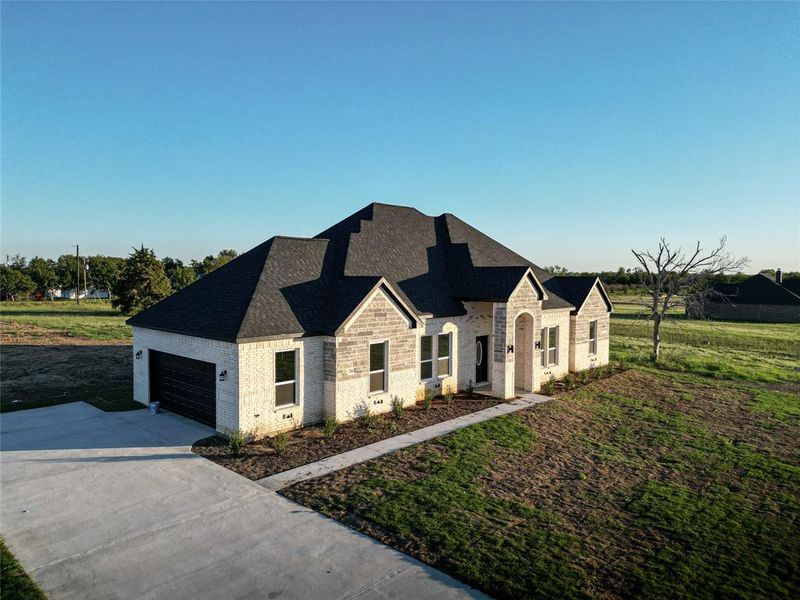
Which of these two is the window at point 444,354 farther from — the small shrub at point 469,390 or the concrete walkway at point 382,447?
the concrete walkway at point 382,447

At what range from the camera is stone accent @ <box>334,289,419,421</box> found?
1552 cm

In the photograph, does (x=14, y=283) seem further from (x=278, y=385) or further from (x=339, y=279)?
(x=278, y=385)

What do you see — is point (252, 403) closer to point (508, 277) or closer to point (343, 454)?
point (343, 454)

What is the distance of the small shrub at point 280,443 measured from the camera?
42.6 feet

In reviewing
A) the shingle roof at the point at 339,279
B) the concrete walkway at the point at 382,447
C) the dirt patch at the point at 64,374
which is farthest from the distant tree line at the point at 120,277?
the concrete walkway at the point at 382,447

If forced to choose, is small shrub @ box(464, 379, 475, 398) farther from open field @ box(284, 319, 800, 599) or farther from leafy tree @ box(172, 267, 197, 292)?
leafy tree @ box(172, 267, 197, 292)

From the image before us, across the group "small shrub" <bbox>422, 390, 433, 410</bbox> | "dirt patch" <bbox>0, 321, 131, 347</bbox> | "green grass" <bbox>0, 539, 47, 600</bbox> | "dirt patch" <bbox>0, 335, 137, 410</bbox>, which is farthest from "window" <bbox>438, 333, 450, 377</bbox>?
"dirt patch" <bbox>0, 321, 131, 347</bbox>

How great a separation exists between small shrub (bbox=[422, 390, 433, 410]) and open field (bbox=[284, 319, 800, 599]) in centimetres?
269

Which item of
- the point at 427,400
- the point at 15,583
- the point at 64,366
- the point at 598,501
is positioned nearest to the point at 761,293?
the point at 427,400

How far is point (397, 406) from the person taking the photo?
1666 centimetres

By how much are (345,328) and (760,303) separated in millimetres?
67391

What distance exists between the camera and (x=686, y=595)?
7273 millimetres

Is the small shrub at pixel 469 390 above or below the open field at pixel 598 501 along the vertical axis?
above

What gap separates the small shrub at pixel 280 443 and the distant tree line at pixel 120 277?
42.7 m
